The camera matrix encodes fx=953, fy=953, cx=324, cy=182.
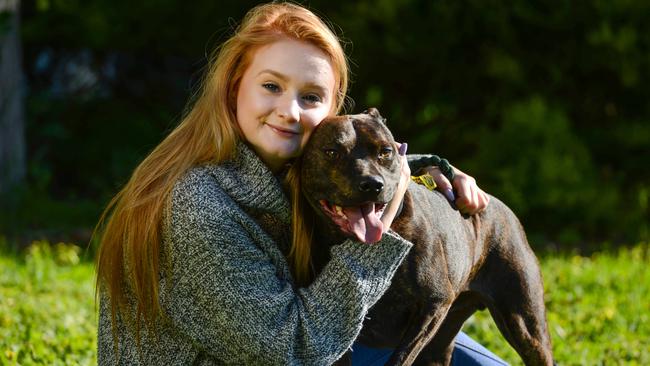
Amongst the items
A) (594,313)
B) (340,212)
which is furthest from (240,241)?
(594,313)

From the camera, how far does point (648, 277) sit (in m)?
7.10

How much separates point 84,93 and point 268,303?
8705mm

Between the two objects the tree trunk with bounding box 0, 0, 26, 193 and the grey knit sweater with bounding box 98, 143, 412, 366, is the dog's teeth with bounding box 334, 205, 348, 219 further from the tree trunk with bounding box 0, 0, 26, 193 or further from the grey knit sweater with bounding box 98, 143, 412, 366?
the tree trunk with bounding box 0, 0, 26, 193

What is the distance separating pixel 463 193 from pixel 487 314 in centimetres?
262

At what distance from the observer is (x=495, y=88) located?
364 inches

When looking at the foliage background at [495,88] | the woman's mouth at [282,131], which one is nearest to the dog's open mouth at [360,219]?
the woman's mouth at [282,131]

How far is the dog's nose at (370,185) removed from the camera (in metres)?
3.06

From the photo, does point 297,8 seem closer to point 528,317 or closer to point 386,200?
point 386,200

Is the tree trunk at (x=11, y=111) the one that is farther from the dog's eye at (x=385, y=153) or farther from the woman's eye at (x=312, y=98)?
the dog's eye at (x=385, y=153)

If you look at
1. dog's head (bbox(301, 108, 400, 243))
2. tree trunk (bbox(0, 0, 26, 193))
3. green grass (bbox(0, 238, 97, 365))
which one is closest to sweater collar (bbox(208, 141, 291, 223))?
dog's head (bbox(301, 108, 400, 243))

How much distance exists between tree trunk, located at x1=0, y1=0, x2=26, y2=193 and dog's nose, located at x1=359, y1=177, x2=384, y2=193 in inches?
285

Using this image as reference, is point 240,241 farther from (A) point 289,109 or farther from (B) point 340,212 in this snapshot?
(A) point 289,109

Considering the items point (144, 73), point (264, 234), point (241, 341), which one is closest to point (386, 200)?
point (264, 234)

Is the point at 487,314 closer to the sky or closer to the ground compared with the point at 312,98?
closer to the ground
